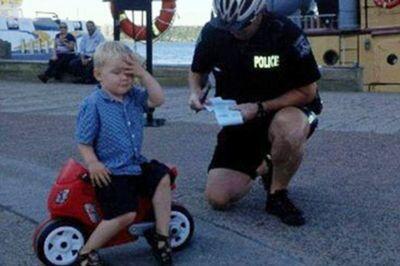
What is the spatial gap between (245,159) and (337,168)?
1.78m

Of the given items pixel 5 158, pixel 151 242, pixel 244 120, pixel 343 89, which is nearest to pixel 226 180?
pixel 244 120

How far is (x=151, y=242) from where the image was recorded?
408 centimetres

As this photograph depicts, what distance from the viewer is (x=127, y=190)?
3.94 metres

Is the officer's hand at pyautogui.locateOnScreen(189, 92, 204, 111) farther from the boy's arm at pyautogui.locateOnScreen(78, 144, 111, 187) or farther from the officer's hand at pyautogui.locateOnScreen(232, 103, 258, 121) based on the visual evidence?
the boy's arm at pyautogui.locateOnScreen(78, 144, 111, 187)

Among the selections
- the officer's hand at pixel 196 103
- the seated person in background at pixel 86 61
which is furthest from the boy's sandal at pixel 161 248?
the seated person in background at pixel 86 61

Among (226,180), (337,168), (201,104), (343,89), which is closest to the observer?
(201,104)

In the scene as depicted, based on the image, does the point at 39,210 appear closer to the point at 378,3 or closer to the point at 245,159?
the point at 245,159

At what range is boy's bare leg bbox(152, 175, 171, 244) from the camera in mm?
4016

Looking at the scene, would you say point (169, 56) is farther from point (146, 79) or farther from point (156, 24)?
point (146, 79)

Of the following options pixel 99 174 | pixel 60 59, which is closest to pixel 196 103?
pixel 99 174

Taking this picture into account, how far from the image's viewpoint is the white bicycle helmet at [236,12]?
15.1 feet

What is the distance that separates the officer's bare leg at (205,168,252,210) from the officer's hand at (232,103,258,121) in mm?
476

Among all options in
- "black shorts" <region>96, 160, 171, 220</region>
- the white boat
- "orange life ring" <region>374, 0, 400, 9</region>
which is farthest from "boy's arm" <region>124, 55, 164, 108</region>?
the white boat

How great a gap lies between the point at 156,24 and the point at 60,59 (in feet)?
18.8
